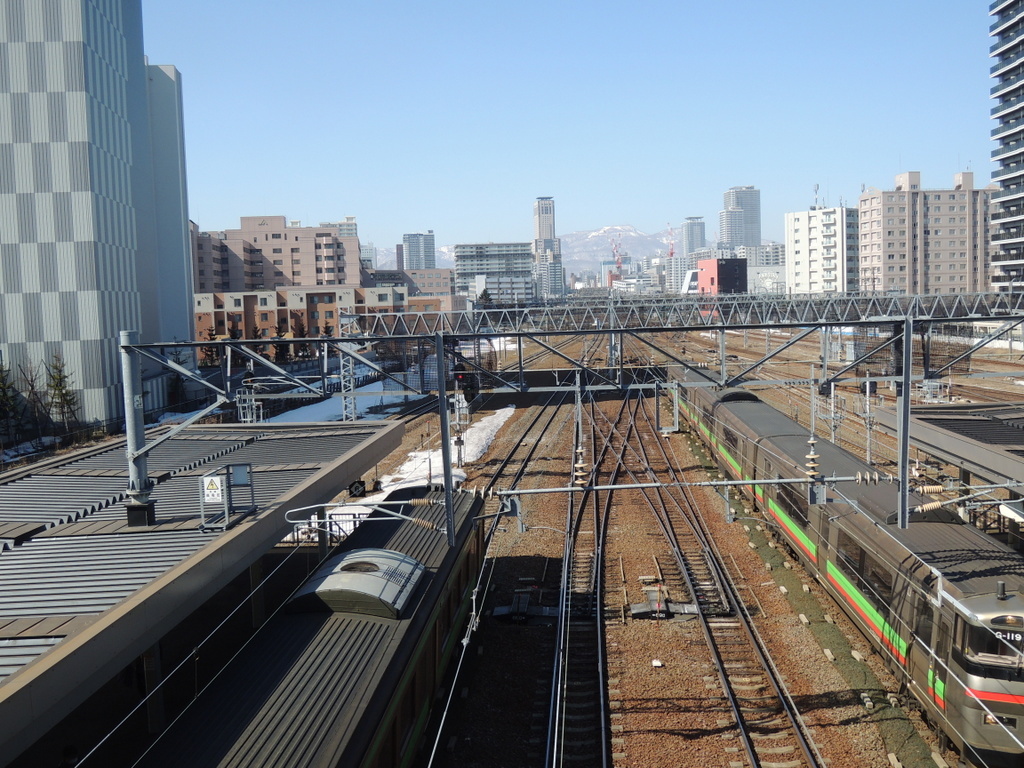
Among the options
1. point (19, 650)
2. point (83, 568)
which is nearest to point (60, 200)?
point (83, 568)

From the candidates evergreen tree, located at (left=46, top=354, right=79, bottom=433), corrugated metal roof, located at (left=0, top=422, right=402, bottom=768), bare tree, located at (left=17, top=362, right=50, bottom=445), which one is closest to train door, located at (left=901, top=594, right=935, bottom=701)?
corrugated metal roof, located at (left=0, top=422, right=402, bottom=768)

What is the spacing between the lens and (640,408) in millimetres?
32500

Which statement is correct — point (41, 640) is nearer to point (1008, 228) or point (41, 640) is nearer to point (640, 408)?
point (640, 408)

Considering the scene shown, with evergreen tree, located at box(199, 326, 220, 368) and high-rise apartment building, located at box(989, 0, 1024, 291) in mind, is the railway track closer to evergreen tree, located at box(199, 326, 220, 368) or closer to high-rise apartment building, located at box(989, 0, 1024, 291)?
evergreen tree, located at box(199, 326, 220, 368)

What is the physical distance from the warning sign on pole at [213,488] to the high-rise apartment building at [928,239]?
73.2m

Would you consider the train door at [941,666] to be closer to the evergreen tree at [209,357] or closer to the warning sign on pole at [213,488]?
the warning sign on pole at [213,488]

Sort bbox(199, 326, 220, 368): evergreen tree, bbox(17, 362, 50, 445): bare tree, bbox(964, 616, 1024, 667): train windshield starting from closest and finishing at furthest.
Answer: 1. bbox(964, 616, 1024, 667): train windshield
2. bbox(17, 362, 50, 445): bare tree
3. bbox(199, 326, 220, 368): evergreen tree

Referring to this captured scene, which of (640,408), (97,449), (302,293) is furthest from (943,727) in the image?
(302,293)

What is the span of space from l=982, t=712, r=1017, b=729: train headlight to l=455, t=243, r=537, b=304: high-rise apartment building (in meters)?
88.4

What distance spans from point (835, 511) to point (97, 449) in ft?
40.1

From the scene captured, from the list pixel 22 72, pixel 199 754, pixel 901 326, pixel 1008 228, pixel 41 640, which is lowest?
pixel 199 754

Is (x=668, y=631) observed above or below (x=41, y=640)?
below

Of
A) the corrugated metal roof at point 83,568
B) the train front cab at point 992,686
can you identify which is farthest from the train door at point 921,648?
the corrugated metal roof at point 83,568

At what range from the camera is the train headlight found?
22.7ft
